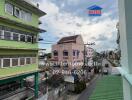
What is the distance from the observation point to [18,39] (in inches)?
554

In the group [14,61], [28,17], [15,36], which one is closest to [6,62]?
[14,61]

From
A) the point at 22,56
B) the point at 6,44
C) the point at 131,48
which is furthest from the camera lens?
the point at 22,56

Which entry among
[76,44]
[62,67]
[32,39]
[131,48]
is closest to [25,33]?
[32,39]

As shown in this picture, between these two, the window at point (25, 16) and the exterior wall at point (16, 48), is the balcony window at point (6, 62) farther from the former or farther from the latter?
the window at point (25, 16)

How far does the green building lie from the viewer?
1224cm

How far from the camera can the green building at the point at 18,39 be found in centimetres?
1224

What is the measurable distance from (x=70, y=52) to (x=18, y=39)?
703 inches

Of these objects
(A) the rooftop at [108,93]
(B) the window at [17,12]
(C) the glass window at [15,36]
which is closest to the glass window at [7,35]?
(C) the glass window at [15,36]

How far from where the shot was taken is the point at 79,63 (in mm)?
33656

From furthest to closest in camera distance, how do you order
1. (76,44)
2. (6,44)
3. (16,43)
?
(76,44) < (16,43) < (6,44)

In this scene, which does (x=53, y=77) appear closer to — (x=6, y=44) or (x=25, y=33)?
(x=25, y=33)

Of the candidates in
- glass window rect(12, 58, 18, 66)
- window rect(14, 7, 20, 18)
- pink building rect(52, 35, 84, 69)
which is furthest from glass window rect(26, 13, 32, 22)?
pink building rect(52, 35, 84, 69)

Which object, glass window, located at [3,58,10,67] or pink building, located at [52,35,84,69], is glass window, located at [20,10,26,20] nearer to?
glass window, located at [3,58,10,67]

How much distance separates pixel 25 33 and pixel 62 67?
16.7 metres
